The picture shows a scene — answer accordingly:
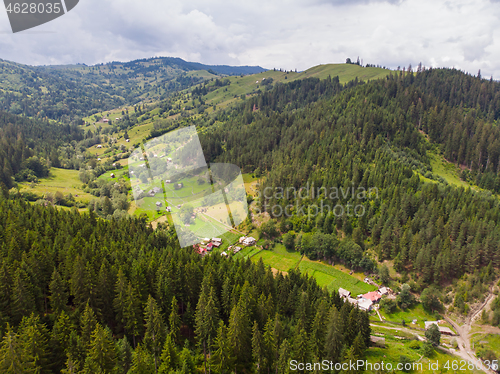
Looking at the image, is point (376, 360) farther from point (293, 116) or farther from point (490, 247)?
point (293, 116)

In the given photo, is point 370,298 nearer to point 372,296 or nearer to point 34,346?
point 372,296

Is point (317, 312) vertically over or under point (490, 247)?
over

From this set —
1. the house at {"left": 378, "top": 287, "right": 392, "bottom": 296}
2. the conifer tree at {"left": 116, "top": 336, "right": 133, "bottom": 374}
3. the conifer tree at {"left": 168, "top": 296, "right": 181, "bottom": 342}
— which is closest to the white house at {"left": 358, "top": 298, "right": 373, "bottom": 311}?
the house at {"left": 378, "top": 287, "right": 392, "bottom": 296}

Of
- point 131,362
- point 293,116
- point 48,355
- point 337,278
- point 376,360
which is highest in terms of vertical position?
point 293,116

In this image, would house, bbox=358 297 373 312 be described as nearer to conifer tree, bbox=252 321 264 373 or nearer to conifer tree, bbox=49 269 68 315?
A: conifer tree, bbox=252 321 264 373

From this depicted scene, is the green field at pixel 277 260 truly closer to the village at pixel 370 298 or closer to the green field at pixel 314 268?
the green field at pixel 314 268

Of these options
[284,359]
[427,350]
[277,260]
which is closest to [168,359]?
[284,359]

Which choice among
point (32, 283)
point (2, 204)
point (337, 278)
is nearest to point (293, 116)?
point (337, 278)

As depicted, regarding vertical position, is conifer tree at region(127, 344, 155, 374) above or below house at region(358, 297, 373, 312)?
above
